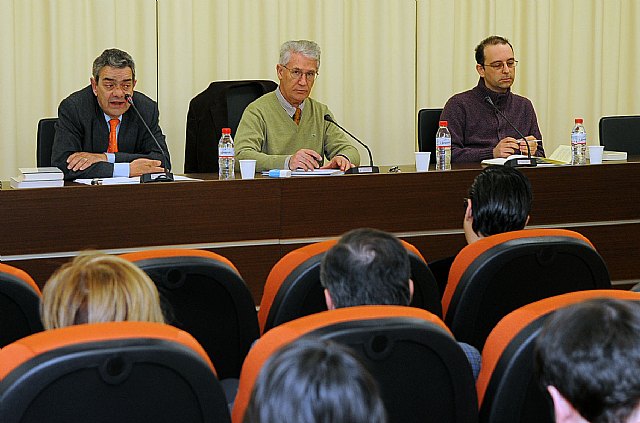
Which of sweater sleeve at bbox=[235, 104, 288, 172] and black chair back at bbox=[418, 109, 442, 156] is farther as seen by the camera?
black chair back at bbox=[418, 109, 442, 156]

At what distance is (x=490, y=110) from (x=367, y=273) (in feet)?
11.3

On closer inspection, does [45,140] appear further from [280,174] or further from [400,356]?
[400,356]

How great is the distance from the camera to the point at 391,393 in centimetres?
169

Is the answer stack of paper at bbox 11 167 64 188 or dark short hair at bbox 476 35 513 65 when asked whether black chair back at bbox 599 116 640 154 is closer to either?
dark short hair at bbox 476 35 513 65

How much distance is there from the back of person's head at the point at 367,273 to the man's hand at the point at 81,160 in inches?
87.3

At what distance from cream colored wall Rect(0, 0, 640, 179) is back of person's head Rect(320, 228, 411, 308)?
3933 mm

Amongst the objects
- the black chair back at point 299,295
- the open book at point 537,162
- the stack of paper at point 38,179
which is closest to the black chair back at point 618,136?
the open book at point 537,162

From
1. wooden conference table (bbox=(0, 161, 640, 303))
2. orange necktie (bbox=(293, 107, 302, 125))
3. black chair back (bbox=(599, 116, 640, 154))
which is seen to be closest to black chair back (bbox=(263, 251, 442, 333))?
wooden conference table (bbox=(0, 161, 640, 303))

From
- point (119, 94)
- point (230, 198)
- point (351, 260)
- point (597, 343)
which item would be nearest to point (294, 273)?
point (351, 260)

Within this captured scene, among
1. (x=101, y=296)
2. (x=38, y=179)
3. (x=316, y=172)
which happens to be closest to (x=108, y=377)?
(x=101, y=296)

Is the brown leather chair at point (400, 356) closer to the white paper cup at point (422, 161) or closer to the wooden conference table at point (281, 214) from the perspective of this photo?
the wooden conference table at point (281, 214)

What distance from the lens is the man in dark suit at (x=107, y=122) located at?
13.7 feet

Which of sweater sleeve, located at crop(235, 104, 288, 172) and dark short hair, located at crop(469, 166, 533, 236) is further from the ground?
sweater sleeve, located at crop(235, 104, 288, 172)

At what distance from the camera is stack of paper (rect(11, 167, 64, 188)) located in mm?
3518
